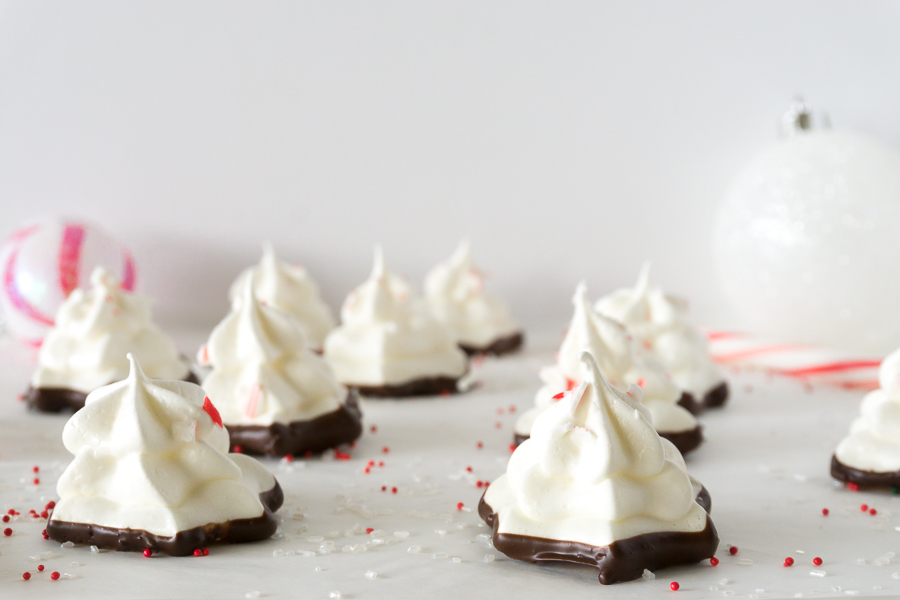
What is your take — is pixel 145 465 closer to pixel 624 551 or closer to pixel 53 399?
pixel 624 551

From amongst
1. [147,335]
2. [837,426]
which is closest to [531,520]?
[837,426]

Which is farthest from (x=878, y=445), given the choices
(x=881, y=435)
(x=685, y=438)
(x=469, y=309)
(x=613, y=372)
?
(x=469, y=309)

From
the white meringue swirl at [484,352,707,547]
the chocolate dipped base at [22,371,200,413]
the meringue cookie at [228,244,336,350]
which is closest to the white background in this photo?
the meringue cookie at [228,244,336,350]

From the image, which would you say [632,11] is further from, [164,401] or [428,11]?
[164,401]

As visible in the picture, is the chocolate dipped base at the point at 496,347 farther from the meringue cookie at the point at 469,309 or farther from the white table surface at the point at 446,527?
the white table surface at the point at 446,527

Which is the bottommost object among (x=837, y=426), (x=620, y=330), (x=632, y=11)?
(x=837, y=426)

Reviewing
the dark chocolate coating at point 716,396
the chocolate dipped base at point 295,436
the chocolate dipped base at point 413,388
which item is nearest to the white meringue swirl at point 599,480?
the chocolate dipped base at point 295,436

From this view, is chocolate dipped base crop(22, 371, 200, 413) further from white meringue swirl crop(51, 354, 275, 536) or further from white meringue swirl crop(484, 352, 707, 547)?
white meringue swirl crop(484, 352, 707, 547)
